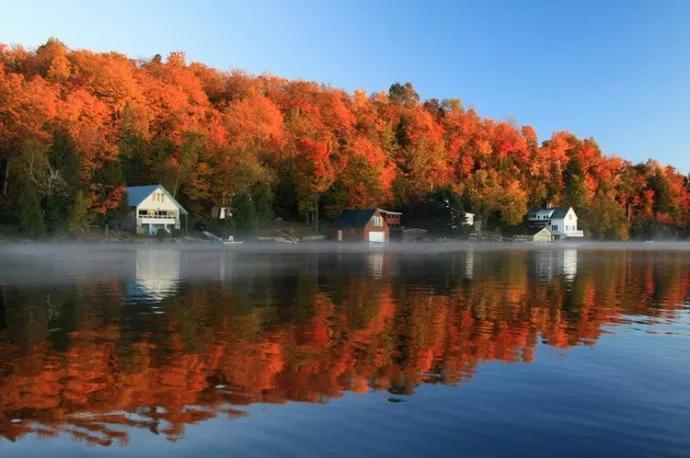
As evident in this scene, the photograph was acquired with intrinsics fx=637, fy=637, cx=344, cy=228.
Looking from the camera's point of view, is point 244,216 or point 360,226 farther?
point 360,226

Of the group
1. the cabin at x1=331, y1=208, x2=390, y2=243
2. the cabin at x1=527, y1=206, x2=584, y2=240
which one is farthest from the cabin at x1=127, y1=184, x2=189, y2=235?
the cabin at x1=527, y1=206, x2=584, y2=240

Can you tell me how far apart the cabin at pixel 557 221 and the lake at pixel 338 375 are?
385 ft

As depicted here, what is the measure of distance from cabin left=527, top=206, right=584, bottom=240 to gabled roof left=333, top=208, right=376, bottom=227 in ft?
172

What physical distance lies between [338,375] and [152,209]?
7376 cm

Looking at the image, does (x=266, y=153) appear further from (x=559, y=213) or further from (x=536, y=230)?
(x=559, y=213)

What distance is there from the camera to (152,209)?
81.9m

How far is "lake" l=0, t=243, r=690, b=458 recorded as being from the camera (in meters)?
8.92

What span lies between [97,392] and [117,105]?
274 feet

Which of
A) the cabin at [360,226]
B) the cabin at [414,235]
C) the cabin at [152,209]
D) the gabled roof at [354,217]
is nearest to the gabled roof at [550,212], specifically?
the cabin at [414,235]

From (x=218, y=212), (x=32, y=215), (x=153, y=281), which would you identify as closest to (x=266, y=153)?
(x=218, y=212)

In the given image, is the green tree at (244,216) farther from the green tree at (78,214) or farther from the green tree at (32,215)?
the green tree at (32,215)

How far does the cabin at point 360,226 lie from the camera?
98000 mm

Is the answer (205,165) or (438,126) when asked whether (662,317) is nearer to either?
(205,165)

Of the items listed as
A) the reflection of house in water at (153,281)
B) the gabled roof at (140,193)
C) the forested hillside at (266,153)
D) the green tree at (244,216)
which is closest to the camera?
the reflection of house in water at (153,281)
